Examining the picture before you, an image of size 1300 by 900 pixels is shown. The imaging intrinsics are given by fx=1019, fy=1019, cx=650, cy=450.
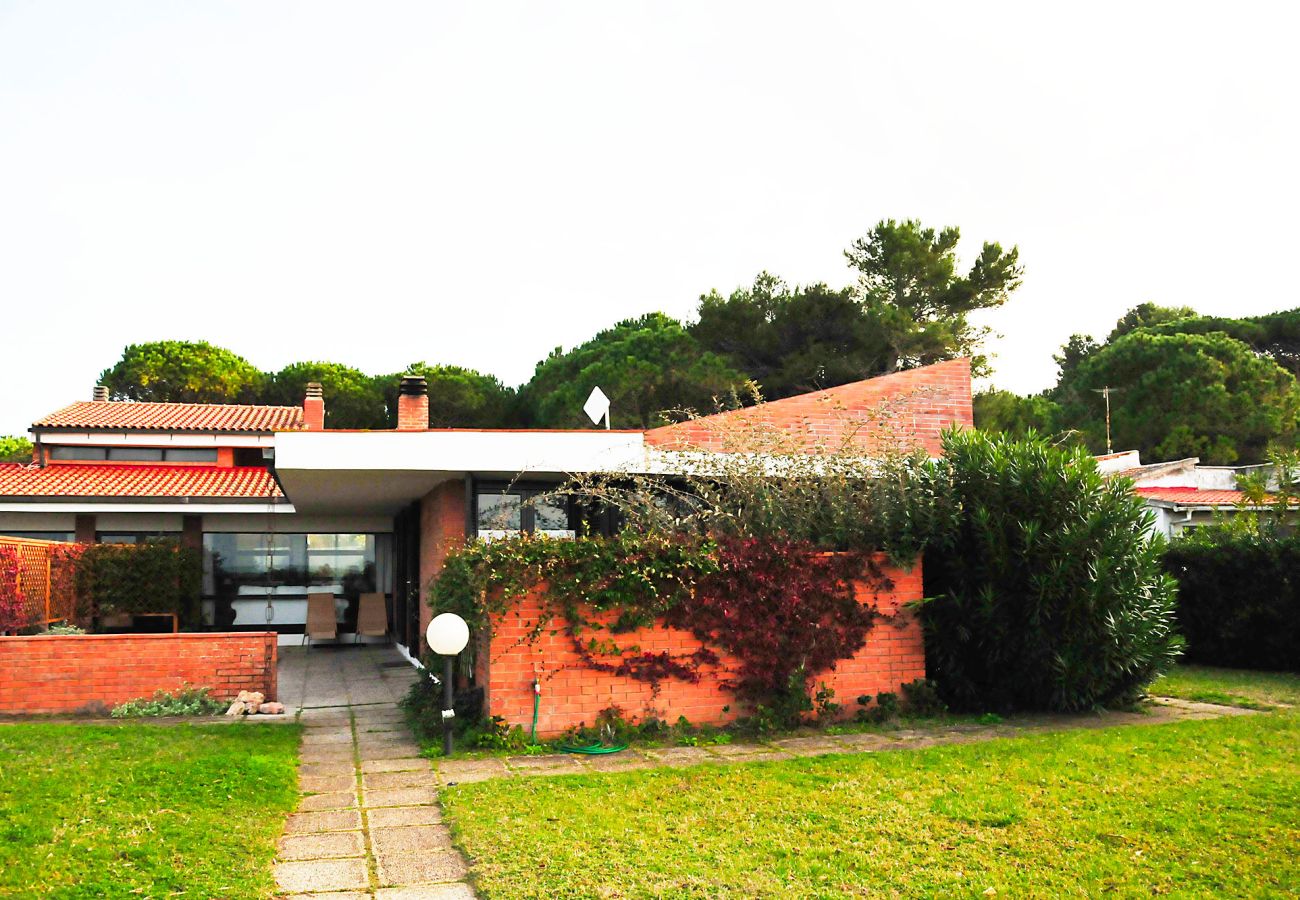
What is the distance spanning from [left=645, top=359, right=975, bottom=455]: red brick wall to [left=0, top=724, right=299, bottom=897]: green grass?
5.06 meters

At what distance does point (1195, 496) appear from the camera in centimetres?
2400

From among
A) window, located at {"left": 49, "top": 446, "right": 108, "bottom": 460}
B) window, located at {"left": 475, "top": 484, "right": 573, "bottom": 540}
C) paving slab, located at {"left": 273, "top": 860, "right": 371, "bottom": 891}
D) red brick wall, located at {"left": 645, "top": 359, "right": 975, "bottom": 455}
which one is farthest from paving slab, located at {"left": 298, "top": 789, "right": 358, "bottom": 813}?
window, located at {"left": 49, "top": 446, "right": 108, "bottom": 460}

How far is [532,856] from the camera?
5.18 m

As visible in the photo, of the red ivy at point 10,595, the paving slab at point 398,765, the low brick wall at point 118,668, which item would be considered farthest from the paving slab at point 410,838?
the red ivy at point 10,595

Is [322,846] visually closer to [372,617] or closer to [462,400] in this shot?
[372,617]

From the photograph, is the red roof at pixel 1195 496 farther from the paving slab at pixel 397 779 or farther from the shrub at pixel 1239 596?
the paving slab at pixel 397 779

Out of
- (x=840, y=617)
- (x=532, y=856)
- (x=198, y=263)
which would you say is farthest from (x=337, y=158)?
(x=532, y=856)

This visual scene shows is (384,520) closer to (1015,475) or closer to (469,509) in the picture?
(469,509)

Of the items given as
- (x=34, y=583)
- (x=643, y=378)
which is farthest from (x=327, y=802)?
(x=643, y=378)

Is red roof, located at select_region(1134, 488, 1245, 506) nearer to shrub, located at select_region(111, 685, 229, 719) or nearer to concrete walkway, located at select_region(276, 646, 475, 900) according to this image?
concrete walkway, located at select_region(276, 646, 475, 900)

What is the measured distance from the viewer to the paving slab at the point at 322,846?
5355 mm

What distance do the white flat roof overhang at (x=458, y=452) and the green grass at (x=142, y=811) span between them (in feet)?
10.6

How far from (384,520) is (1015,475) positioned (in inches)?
536

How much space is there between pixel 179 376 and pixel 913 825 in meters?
45.1
